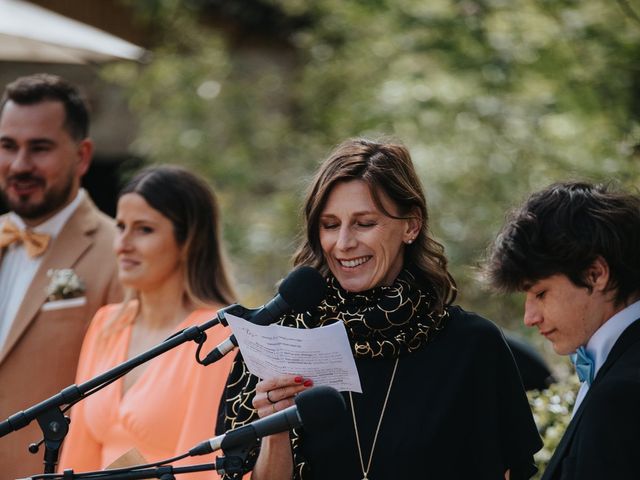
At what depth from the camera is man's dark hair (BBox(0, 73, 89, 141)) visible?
16.2 feet

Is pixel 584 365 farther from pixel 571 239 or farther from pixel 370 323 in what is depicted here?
pixel 370 323

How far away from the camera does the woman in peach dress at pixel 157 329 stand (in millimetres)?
3979

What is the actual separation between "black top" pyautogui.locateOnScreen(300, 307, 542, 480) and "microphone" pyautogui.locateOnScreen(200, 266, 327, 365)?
48 centimetres

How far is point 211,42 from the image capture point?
34.8ft

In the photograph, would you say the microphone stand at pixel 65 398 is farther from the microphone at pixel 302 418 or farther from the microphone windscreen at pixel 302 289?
the microphone at pixel 302 418

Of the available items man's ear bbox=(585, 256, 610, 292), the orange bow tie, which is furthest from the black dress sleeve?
the orange bow tie

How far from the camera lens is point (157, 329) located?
4.33 metres

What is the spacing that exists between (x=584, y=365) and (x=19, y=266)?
9.69ft

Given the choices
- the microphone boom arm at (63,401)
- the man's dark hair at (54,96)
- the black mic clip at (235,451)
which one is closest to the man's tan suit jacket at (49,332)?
the man's dark hair at (54,96)

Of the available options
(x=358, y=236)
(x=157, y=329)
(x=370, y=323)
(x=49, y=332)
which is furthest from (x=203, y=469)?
(x=49, y=332)

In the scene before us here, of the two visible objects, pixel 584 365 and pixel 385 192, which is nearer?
pixel 584 365

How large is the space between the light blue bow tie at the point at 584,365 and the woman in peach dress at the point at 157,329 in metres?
1.56

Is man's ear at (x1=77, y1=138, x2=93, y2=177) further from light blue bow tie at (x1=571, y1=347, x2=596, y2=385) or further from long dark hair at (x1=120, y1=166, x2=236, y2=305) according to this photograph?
light blue bow tie at (x1=571, y1=347, x2=596, y2=385)

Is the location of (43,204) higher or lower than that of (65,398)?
higher
